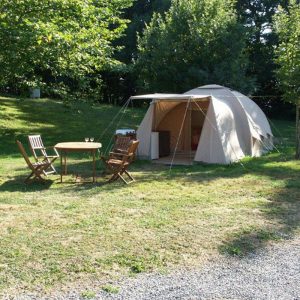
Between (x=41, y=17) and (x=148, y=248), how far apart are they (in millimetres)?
5607

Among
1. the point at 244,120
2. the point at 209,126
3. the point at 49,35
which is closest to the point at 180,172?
the point at 209,126

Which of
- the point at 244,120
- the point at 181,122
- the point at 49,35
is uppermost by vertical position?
the point at 49,35

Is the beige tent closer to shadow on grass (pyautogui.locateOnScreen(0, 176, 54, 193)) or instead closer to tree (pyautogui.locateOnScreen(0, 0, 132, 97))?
tree (pyautogui.locateOnScreen(0, 0, 132, 97))

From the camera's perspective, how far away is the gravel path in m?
3.57

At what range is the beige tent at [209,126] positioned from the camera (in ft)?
34.1

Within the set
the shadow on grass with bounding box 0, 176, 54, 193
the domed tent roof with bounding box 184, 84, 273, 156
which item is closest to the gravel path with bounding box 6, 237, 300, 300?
the shadow on grass with bounding box 0, 176, 54, 193

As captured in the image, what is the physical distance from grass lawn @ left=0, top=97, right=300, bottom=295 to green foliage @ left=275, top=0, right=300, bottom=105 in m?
2.09

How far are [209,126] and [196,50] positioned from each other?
7.24 meters

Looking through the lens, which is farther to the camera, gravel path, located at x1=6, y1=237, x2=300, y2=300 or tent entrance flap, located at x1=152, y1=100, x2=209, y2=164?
tent entrance flap, located at x1=152, y1=100, x2=209, y2=164

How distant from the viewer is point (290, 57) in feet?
36.5

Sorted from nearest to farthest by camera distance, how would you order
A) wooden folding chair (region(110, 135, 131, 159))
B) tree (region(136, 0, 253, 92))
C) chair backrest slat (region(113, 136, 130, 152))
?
wooden folding chair (region(110, 135, 131, 159)) < chair backrest slat (region(113, 136, 130, 152)) < tree (region(136, 0, 253, 92))

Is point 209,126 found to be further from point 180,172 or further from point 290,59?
point 290,59

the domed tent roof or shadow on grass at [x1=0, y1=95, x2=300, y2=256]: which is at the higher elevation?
the domed tent roof

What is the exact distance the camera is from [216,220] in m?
5.76
